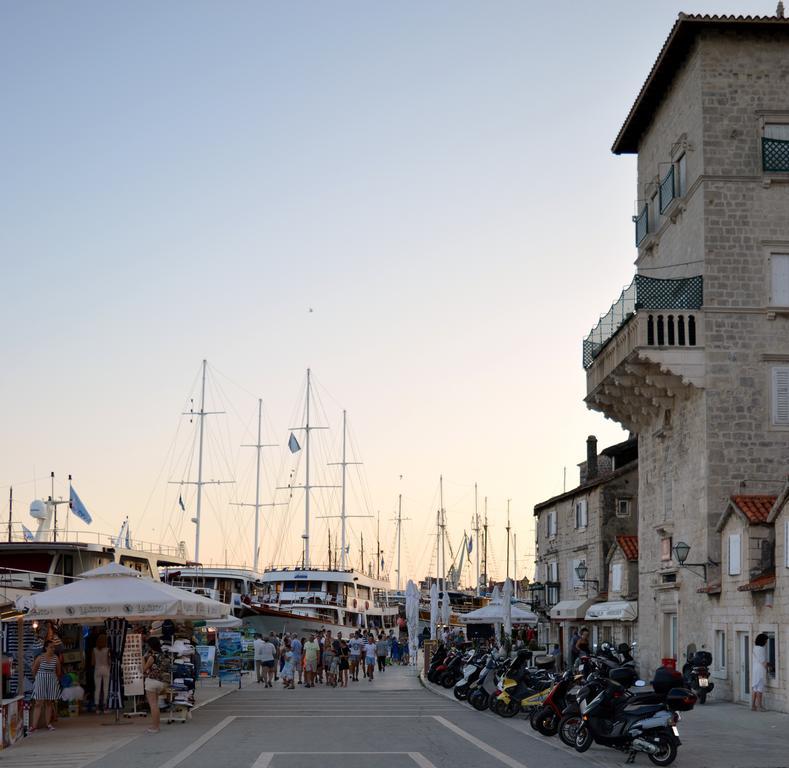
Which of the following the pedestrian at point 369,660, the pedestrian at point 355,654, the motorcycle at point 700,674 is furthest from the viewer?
the pedestrian at point 369,660

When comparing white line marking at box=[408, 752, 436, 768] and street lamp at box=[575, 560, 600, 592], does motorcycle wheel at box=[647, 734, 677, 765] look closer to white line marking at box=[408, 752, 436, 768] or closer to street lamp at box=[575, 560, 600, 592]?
white line marking at box=[408, 752, 436, 768]

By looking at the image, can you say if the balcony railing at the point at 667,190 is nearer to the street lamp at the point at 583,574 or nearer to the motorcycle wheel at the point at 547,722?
the street lamp at the point at 583,574

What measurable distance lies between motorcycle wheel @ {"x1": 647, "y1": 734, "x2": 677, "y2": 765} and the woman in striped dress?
1071 cm

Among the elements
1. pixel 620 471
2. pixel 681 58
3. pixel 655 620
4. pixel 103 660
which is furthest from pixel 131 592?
pixel 620 471

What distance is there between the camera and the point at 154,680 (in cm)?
2122

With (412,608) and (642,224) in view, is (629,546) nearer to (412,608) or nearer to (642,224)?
(412,608)

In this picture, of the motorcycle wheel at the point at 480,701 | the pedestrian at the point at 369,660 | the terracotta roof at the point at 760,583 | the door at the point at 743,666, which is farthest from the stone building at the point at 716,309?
the pedestrian at the point at 369,660

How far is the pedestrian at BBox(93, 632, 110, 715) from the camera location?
942 inches

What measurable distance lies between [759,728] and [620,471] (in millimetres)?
27477

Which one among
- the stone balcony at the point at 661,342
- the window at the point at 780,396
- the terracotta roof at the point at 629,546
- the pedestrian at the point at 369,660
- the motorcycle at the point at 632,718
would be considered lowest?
the pedestrian at the point at 369,660

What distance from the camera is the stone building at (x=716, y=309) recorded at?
28906 mm

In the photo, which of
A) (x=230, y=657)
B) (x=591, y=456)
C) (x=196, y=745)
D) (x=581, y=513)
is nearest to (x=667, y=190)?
(x=230, y=657)

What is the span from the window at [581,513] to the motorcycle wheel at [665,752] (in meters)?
34.2

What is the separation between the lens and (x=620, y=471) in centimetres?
4772
